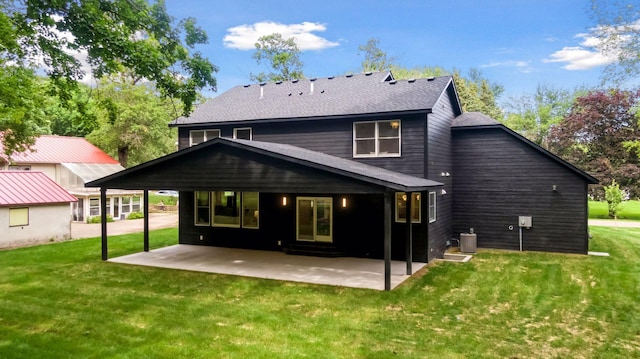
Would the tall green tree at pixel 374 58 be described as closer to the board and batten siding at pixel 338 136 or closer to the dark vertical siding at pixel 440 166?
the dark vertical siding at pixel 440 166

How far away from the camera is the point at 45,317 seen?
24.5 ft

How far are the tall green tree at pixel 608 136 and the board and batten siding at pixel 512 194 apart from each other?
14.5 meters

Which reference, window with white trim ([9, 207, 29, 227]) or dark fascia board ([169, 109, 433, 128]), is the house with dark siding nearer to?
dark fascia board ([169, 109, 433, 128])

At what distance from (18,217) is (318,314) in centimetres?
1344

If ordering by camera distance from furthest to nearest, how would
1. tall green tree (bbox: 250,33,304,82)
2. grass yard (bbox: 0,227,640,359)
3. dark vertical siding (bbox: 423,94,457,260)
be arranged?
tall green tree (bbox: 250,33,304,82)
dark vertical siding (bbox: 423,94,457,260)
grass yard (bbox: 0,227,640,359)

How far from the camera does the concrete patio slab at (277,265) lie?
10.5 meters

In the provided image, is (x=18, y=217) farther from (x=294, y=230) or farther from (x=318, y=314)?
(x=318, y=314)

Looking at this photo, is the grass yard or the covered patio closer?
the grass yard

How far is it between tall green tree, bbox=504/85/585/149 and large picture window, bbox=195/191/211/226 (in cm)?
3375

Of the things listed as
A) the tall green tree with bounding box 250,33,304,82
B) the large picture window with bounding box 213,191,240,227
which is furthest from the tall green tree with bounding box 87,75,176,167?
the large picture window with bounding box 213,191,240,227

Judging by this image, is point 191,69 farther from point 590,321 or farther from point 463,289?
point 590,321

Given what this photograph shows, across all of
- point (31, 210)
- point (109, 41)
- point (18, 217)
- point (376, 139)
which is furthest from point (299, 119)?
point (18, 217)

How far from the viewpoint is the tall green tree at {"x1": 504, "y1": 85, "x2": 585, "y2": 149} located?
40.9m

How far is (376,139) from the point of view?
1321cm
